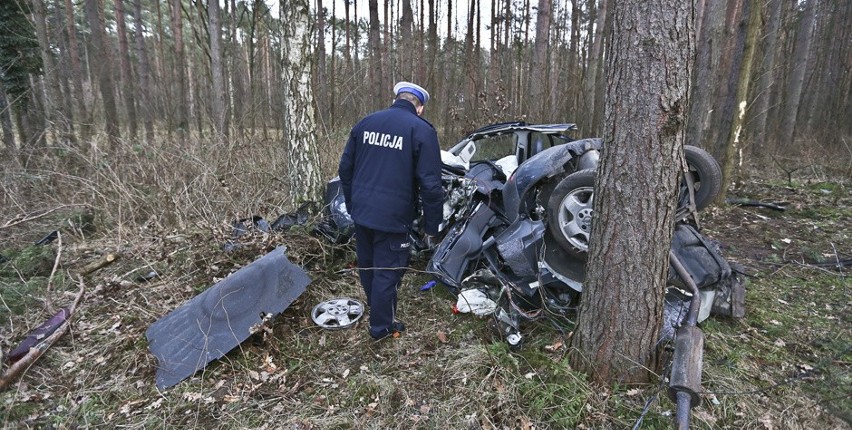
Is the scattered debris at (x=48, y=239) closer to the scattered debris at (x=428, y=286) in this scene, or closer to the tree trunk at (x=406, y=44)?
the scattered debris at (x=428, y=286)

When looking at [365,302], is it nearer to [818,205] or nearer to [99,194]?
[99,194]

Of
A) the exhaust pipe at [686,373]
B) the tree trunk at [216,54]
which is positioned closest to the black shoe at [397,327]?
the exhaust pipe at [686,373]

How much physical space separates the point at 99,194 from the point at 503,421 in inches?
219

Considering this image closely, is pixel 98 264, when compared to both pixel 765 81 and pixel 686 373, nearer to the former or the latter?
pixel 686 373

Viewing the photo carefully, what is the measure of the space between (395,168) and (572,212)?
1354mm

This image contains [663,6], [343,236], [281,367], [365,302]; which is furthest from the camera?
[343,236]

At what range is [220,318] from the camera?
3.10 m

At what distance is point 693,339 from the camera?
87.3 inches

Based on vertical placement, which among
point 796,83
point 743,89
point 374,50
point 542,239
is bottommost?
point 542,239

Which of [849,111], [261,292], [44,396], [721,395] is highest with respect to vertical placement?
[849,111]

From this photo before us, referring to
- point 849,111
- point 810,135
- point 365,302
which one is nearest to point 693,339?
point 365,302

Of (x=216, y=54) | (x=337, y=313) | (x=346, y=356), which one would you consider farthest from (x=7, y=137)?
(x=346, y=356)

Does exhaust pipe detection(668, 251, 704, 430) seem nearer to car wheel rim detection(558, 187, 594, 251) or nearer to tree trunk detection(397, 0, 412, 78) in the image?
car wheel rim detection(558, 187, 594, 251)

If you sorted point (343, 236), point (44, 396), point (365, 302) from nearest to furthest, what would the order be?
point (44, 396), point (365, 302), point (343, 236)
